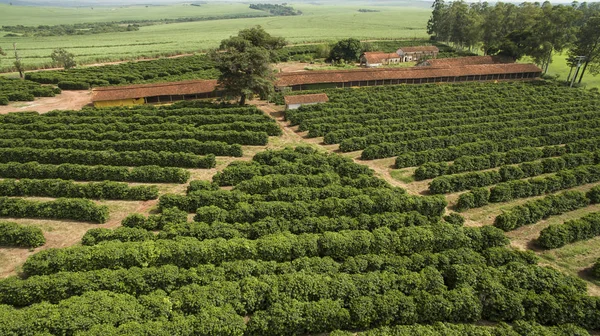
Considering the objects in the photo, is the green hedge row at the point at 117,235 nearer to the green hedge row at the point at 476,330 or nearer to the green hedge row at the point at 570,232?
the green hedge row at the point at 476,330

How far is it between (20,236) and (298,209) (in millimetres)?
18986

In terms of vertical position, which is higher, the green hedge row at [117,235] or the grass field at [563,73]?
the grass field at [563,73]

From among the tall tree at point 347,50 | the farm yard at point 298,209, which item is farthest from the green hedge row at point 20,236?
the tall tree at point 347,50

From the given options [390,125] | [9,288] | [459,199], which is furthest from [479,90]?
[9,288]

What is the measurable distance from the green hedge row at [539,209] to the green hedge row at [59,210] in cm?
3010

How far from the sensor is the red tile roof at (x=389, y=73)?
58.1m

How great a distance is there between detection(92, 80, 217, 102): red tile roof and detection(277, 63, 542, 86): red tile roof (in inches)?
482

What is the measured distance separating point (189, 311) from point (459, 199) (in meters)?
21.9

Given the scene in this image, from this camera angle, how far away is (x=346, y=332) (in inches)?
651

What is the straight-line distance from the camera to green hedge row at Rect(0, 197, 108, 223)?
26.2 meters

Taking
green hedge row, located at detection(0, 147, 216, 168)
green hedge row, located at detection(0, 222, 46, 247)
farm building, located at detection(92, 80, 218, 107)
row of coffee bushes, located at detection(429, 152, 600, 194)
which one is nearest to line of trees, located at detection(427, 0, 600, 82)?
row of coffee bushes, located at detection(429, 152, 600, 194)

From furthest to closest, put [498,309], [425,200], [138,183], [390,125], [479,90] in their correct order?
1. [479,90]
2. [390,125]
3. [138,183]
4. [425,200]
5. [498,309]

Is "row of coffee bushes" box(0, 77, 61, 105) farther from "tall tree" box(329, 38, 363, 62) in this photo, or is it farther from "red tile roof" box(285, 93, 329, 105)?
"tall tree" box(329, 38, 363, 62)

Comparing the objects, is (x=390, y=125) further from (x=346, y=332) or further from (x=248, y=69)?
(x=346, y=332)
